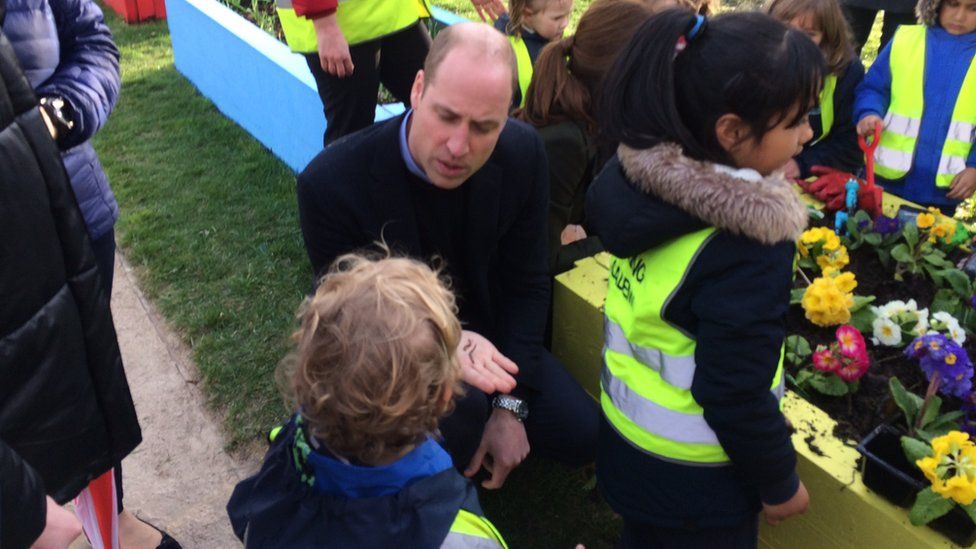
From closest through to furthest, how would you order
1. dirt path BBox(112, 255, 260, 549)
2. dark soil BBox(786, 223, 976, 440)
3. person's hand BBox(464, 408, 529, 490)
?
dark soil BBox(786, 223, 976, 440), person's hand BBox(464, 408, 529, 490), dirt path BBox(112, 255, 260, 549)

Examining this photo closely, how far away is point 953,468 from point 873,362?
0.64 meters

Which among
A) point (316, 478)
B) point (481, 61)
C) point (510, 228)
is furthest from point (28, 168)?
point (510, 228)

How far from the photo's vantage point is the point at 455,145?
6.13ft

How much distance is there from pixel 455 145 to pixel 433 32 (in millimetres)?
3451

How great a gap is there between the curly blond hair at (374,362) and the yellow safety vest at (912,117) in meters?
2.61

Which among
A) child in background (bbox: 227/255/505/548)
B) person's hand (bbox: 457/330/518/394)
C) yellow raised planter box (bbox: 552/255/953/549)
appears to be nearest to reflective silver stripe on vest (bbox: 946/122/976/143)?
yellow raised planter box (bbox: 552/255/953/549)

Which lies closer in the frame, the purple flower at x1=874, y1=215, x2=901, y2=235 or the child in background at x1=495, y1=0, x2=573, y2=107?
the purple flower at x1=874, y1=215, x2=901, y2=235

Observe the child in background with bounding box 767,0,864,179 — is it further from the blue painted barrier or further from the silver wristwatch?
the blue painted barrier

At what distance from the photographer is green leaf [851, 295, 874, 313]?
235cm

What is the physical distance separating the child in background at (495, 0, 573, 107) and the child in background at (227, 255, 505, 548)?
211cm

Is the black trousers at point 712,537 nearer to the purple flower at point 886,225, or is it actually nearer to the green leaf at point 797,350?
the green leaf at point 797,350

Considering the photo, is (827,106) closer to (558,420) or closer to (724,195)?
(558,420)

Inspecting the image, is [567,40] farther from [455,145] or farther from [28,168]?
[28,168]

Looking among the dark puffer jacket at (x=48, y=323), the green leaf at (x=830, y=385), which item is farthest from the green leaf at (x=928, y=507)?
the dark puffer jacket at (x=48, y=323)
